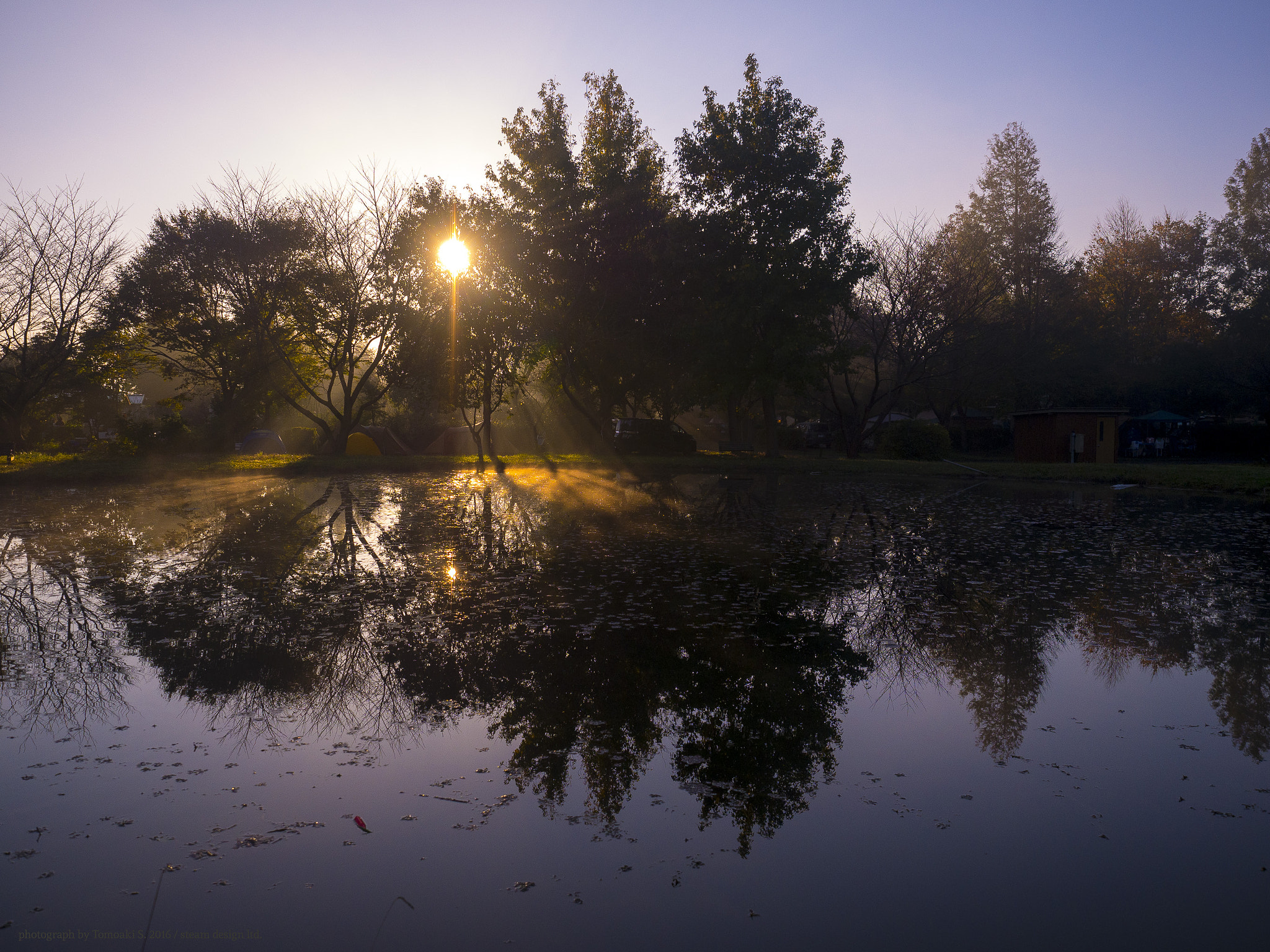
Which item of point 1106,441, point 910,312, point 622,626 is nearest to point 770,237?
point 910,312

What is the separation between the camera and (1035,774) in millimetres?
5266

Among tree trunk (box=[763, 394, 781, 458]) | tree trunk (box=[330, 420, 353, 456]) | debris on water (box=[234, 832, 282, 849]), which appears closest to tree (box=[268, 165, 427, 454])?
tree trunk (box=[330, 420, 353, 456])

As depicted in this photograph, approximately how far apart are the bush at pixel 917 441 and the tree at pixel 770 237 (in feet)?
19.8

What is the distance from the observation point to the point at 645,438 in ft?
146

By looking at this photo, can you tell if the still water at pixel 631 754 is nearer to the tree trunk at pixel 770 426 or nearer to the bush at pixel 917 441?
the tree trunk at pixel 770 426

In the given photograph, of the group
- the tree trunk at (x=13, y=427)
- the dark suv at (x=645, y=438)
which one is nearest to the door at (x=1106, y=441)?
the dark suv at (x=645, y=438)

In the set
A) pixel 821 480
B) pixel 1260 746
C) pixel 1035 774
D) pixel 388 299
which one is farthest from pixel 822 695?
pixel 388 299

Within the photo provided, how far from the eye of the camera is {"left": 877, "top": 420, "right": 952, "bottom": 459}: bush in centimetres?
4031

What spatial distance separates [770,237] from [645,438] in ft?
40.6

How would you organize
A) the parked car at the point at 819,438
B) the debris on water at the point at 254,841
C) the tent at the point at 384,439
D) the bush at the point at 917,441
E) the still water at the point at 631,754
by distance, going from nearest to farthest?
1. the still water at the point at 631,754
2. the debris on water at the point at 254,841
3. the bush at the point at 917,441
4. the tent at the point at 384,439
5. the parked car at the point at 819,438

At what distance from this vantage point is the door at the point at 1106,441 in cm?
3806

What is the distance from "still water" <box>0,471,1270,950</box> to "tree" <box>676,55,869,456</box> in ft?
82.9

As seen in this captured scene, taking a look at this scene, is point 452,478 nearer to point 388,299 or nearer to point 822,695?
point 388,299

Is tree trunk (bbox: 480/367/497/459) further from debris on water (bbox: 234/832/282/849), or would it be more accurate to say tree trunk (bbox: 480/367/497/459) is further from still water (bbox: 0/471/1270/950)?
debris on water (bbox: 234/832/282/849)
